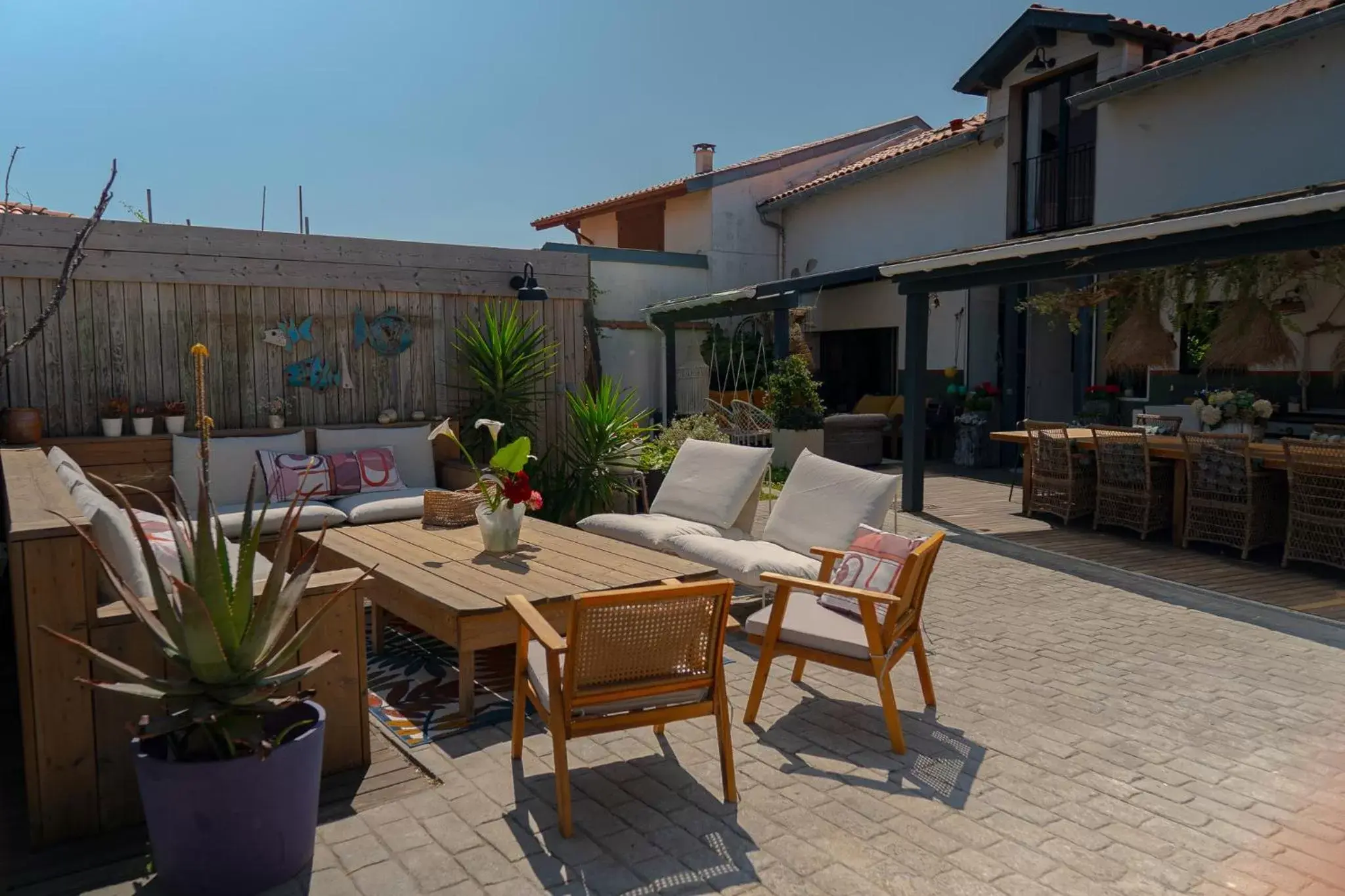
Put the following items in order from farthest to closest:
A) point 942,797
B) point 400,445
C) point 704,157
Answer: point 704,157 < point 400,445 < point 942,797

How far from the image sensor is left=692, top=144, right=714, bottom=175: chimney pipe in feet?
55.7

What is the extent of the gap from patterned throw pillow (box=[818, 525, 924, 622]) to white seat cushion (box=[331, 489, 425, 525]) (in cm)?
276

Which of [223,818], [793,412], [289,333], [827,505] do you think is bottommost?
[223,818]

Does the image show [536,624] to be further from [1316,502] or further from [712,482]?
[1316,502]

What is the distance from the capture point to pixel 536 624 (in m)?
3.05

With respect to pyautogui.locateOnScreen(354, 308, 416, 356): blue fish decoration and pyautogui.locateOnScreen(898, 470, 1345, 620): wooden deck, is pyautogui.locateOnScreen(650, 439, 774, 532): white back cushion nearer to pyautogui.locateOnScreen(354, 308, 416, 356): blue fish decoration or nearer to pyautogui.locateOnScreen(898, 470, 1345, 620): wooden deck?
pyautogui.locateOnScreen(354, 308, 416, 356): blue fish decoration

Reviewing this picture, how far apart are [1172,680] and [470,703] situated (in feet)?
10.1

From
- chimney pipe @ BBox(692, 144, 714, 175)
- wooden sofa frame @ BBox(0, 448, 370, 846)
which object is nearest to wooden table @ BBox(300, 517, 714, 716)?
wooden sofa frame @ BBox(0, 448, 370, 846)

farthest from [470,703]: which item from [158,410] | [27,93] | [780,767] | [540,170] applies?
[540,170]

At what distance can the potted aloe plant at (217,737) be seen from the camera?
2.32 meters

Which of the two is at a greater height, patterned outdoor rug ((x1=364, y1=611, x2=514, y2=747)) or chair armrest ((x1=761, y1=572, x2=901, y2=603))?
chair armrest ((x1=761, y1=572, x2=901, y2=603))

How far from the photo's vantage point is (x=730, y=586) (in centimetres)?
288

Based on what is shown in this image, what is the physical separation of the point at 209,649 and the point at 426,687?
1.76 metres

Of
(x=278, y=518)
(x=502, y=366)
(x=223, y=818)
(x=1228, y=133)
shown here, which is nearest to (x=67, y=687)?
(x=223, y=818)
